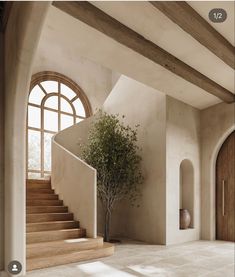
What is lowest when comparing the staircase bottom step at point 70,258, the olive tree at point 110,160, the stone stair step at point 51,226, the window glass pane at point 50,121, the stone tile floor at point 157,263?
the stone tile floor at point 157,263

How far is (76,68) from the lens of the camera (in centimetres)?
1117

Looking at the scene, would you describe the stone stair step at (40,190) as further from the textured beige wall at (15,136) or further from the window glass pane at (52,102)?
the window glass pane at (52,102)

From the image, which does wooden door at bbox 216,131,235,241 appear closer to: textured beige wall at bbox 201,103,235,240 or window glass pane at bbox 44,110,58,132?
textured beige wall at bbox 201,103,235,240

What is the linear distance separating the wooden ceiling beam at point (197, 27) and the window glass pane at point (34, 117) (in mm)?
6096

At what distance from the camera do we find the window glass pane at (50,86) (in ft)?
34.0

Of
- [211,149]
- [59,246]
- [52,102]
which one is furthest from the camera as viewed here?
[52,102]

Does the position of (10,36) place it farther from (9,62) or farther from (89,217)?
(89,217)

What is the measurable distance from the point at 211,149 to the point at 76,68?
5.37 metres

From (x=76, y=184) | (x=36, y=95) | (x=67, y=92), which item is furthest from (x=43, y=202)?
(x=67, y=92)

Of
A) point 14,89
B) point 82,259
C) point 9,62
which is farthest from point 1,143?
point 82,259

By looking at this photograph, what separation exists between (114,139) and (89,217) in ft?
6.08

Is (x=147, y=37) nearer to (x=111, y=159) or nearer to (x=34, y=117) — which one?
(x=111, y=159)

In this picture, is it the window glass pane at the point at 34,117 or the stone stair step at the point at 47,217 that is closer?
the stone stair step at the point at 47,217

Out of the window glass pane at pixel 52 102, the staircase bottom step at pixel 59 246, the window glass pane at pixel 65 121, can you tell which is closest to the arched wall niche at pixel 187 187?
the staircase bottom step at pixel 59 246
